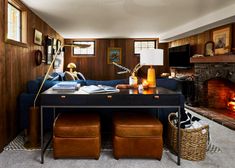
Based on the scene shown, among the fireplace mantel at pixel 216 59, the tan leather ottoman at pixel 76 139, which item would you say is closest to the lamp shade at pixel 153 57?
the tan leather ottoman at pixel 76 139

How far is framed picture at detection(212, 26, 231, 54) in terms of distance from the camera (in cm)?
470

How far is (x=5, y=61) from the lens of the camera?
9.50 ft

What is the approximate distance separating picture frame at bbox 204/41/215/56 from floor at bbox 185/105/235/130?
1.27 metres

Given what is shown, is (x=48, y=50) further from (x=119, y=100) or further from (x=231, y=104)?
(x=231, y=104)


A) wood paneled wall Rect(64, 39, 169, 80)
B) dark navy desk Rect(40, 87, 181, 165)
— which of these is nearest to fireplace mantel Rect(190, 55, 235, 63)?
dark navy desk Rect(40, 87, 181, 165)

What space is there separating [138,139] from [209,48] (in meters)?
3.80

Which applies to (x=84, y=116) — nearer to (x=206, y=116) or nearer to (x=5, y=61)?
(x=5, y=61)

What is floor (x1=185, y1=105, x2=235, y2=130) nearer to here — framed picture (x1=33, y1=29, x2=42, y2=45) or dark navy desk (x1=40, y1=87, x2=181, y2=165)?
dark navy desk (x1=40, y1=87, x2=181, y2=165)

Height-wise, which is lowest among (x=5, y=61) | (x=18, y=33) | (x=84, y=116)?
(x=84, y=116)

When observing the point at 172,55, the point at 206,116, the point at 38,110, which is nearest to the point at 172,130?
the point at 38,110

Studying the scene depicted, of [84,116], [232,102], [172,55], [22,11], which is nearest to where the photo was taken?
[84,116]

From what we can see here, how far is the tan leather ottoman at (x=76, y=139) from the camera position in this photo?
95.4 inches

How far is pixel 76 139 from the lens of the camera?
2447mm

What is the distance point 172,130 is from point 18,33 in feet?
9.34
